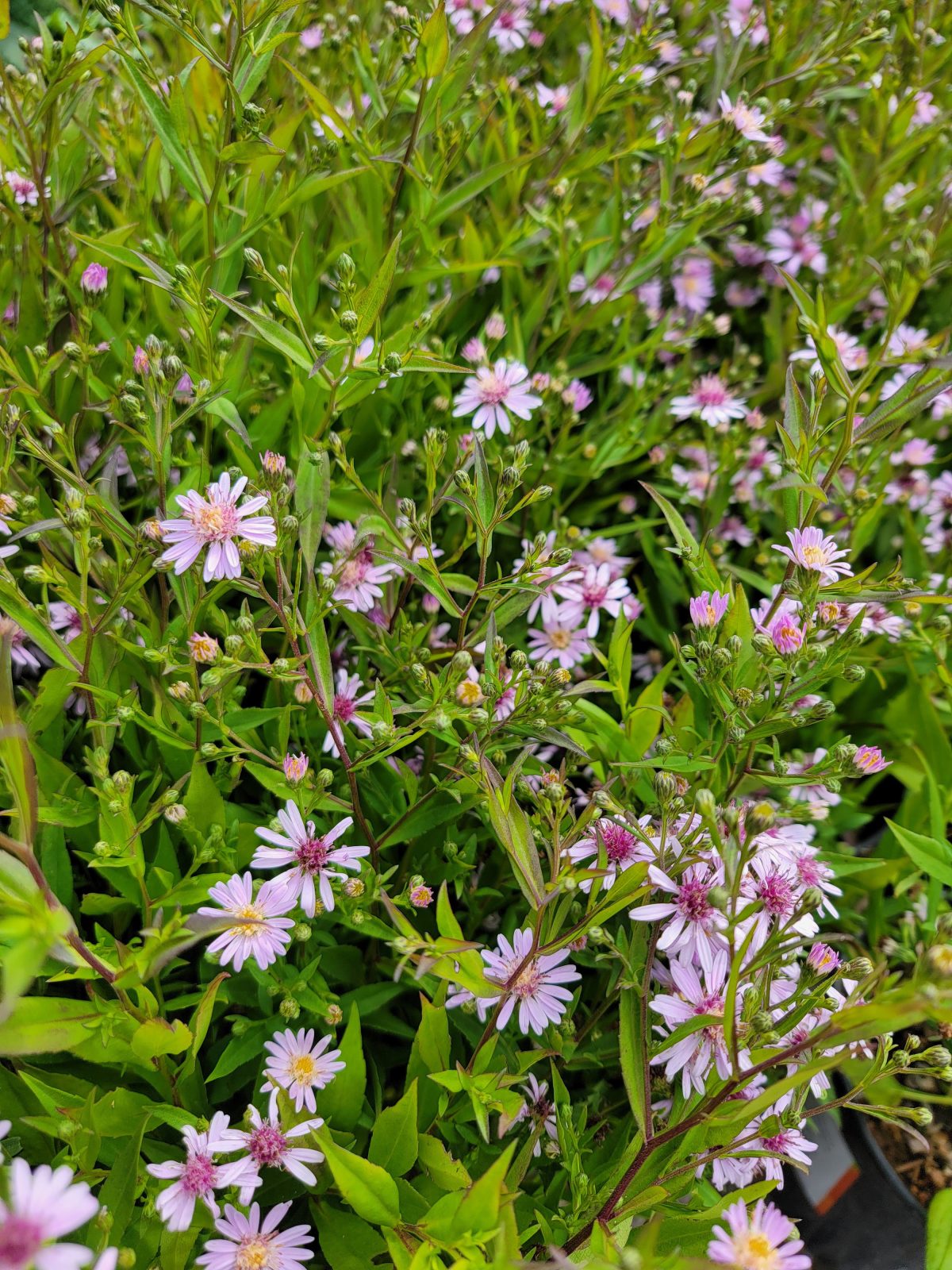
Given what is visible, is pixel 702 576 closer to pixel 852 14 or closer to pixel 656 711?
pixel 656 711

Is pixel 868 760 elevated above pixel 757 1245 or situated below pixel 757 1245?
above

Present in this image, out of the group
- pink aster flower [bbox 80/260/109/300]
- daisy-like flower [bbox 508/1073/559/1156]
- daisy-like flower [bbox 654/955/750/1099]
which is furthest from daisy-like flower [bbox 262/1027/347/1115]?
pink aster flower [bbox 80/260/109/300]

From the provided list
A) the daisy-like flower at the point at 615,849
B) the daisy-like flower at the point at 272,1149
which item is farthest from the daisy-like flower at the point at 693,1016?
the daisy-like flower at the point at 272,1149

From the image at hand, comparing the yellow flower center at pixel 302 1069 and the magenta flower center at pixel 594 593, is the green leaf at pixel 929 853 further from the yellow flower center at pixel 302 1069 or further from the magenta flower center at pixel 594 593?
the yellow flower center at pixel 302 1069

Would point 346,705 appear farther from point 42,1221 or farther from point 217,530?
point 42,1221

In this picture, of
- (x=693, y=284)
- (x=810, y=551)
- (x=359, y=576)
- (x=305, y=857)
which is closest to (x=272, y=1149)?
(x=305, y=857)
